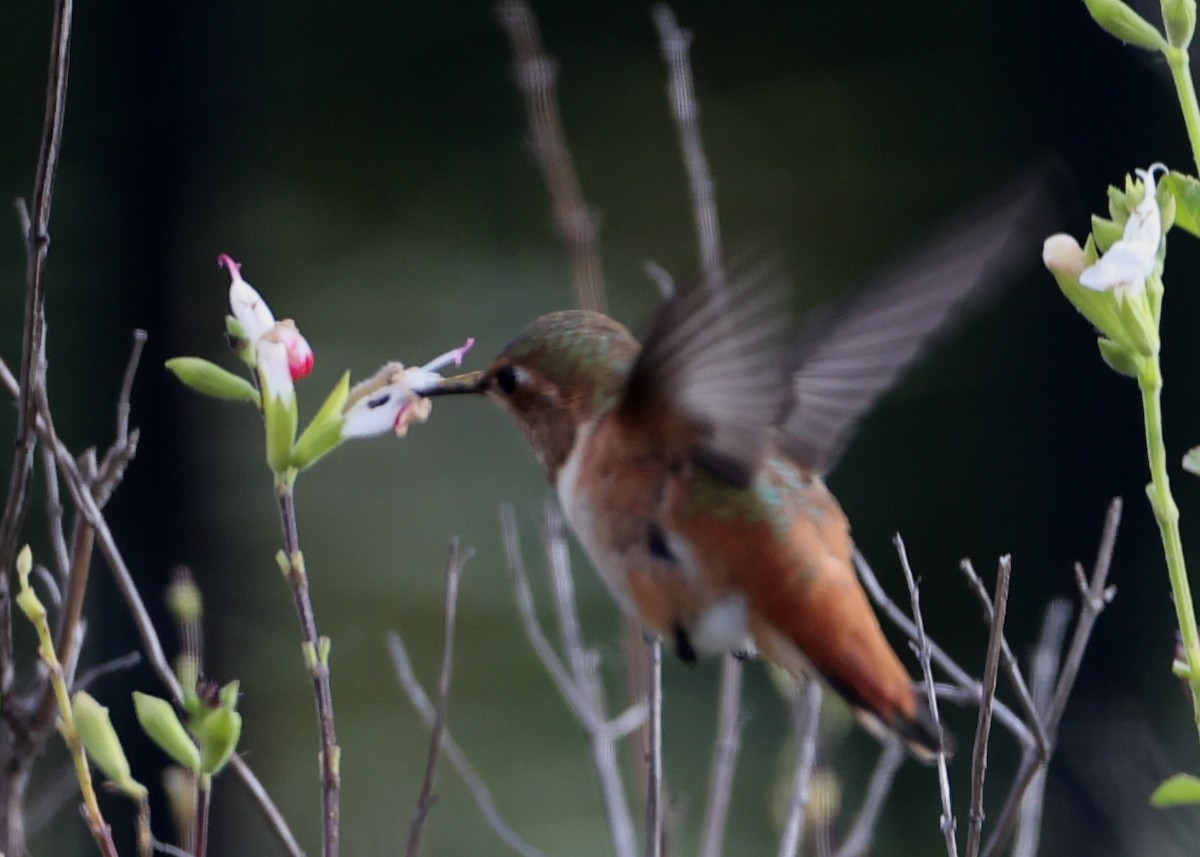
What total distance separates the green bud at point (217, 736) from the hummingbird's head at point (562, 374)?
0.42 m

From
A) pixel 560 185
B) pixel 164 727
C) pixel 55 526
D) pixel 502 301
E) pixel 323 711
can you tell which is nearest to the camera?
pixel 323 711

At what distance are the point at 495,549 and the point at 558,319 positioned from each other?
222 centimetres

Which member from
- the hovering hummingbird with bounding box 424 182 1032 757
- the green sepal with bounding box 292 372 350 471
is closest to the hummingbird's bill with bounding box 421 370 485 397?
the hovering hummingbird with bounding box 424 182 1032 757

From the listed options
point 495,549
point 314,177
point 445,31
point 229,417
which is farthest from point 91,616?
point 445,31

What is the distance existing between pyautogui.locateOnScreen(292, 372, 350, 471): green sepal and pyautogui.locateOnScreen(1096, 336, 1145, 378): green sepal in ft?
1.50

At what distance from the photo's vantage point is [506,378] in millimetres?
1159

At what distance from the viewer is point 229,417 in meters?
3.06

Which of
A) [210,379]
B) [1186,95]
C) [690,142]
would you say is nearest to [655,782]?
[210,379]

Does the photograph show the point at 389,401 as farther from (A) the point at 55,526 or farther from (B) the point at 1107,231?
(B) the point at 1107,231

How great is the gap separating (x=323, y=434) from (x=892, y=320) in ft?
1.31

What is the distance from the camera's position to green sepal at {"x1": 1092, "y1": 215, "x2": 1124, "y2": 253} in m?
0.86

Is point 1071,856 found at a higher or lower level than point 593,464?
lower

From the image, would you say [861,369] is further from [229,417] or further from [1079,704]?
[229,417]

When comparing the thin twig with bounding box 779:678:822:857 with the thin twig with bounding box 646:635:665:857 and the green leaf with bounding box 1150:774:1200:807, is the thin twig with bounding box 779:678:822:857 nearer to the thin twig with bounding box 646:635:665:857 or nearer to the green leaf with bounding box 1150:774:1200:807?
the thin twig with bounding box 646:635:665:857
